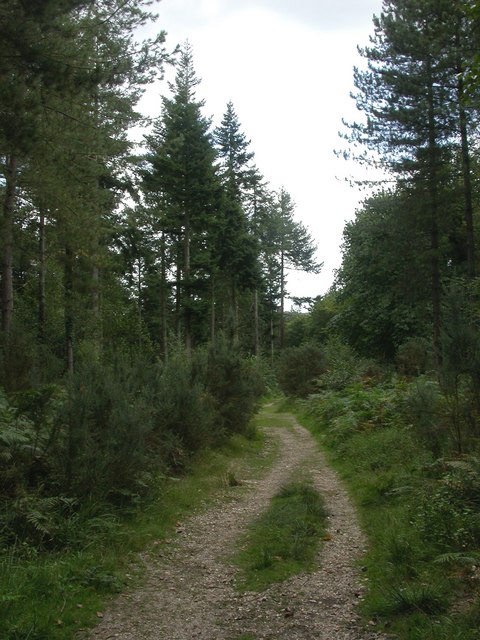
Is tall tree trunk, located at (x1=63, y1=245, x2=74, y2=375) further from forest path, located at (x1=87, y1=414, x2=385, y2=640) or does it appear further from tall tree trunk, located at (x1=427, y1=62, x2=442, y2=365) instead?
tall tree trunk, located at (x1=427, y1=62, x2=442, y2=365)

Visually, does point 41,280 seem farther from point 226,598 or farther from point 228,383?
point 226,598

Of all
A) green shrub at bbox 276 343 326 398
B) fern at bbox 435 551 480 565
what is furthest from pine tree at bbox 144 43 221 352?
fern at bbox 435 551 480 565

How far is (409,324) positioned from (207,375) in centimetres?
1837

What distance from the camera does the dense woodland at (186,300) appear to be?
604cm

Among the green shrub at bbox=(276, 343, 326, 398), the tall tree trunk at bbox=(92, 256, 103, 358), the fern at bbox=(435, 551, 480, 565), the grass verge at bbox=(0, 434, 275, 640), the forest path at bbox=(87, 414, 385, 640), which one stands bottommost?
the forest path at bbox=(87, 414, 385, 640)

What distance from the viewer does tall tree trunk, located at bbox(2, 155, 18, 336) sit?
1179 centimetres

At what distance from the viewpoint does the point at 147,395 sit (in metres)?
8.91

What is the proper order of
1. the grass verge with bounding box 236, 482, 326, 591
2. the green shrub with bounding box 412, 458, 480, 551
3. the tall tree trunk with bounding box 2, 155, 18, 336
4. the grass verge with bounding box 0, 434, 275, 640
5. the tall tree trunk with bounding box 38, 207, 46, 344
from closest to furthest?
1. the grass verge with bounding box 0, 434, 275, 640
2. the green shrub with bounding box 412, 458, 480, 551
3. the grass verge with bounding box 236, 482, 326, 591
4. the tall tree trunk with bounding box 2, 155, 18, 336
5. the tall tree trunk with bounding box 38, 207, 46, 344

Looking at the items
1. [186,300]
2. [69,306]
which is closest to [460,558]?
[69,306]

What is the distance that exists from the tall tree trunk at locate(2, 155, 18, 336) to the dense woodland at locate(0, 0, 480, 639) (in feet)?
0.19

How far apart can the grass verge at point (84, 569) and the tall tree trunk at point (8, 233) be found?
6.01 m

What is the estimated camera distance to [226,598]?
191 inches

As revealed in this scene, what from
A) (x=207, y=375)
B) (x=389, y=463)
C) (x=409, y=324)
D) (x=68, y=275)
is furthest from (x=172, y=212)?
(x=389, y=463)

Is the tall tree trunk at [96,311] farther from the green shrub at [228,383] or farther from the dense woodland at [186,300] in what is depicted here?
the green shrub at [228,383]
